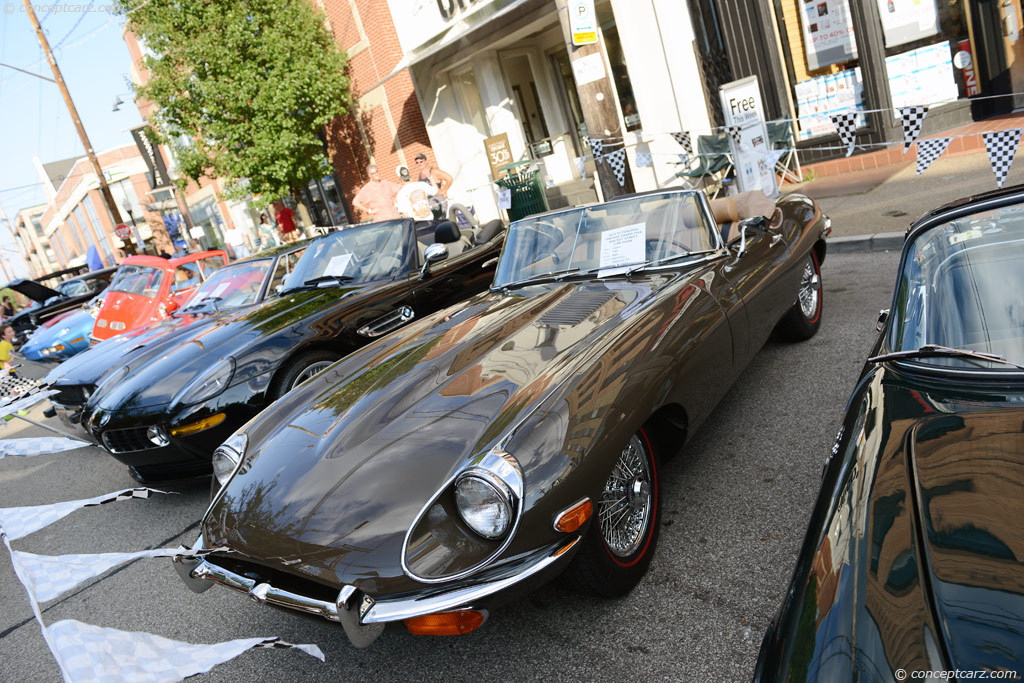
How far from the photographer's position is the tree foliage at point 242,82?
14.7 metres

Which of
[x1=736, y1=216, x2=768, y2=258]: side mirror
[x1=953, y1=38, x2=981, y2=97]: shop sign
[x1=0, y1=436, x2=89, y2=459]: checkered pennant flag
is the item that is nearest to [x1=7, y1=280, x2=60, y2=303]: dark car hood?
[x1=0, y1=436, x2=89, y2=459]: checkered pennant flag

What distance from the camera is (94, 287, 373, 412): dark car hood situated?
4.43 meters

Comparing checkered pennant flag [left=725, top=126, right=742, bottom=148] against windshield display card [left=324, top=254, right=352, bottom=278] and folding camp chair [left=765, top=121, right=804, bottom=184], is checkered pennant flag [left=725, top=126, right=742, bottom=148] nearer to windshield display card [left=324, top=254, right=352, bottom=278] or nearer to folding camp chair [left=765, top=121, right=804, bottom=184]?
folding camp chair [left=765, top=121, right=804, bottom=184]

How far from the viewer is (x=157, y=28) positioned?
14.8 m

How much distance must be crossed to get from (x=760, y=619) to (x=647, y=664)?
415mm

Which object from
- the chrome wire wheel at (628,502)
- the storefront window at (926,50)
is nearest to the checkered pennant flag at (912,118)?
the chrome wire wheel at (628,502)

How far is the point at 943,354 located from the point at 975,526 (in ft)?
2.48

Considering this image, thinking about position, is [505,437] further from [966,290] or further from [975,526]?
[966,290]

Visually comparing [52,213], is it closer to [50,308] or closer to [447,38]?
[50,308]

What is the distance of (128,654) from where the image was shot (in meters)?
2.14

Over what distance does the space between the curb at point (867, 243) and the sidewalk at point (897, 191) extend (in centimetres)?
2

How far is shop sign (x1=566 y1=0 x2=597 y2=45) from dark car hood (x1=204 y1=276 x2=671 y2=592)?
4.05 metres

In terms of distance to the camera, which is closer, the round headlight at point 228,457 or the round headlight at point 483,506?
the round headlight at point 483,506

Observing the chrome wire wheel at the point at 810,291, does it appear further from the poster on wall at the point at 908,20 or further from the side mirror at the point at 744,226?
the poster on wall at the point at 908,20
